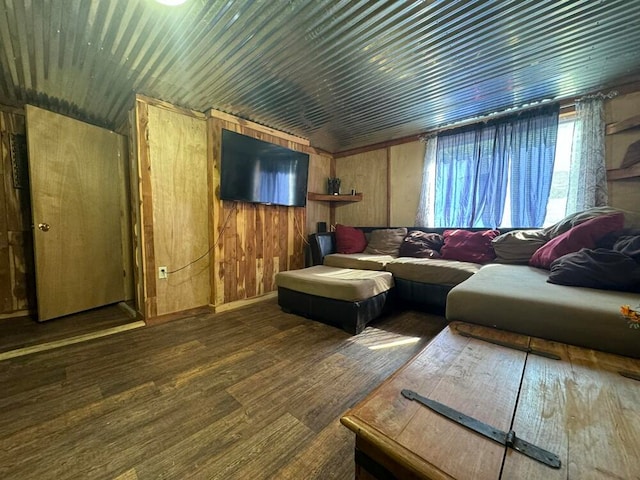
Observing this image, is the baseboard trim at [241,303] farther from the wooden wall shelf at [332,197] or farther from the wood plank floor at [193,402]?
the wooden wall shelf at [332,197]

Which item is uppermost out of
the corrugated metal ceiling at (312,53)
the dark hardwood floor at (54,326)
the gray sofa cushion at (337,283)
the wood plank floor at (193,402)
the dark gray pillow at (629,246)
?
the corrugated metal ceiling at (312,53)

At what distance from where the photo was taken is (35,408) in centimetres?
125

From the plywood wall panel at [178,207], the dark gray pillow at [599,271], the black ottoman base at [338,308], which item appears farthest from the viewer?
the plywood wall panel at [178,207]

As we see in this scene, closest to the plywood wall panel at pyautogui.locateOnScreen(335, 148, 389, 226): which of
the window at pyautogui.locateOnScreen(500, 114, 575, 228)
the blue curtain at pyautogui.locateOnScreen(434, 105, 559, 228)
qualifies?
the blue curtain at pyautogui.locateOnScreen(434, 105, 559, 228)

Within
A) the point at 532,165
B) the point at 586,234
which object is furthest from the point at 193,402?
the point at 532,165

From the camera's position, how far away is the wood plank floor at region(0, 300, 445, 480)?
958 millimetres

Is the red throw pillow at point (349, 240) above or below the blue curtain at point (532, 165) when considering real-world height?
below

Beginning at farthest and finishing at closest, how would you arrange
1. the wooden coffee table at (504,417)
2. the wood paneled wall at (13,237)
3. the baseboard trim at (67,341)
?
the wood paneled wall at (13,237) < the baseboard trim at (67,341) < the wooden coffee table at (504,417)

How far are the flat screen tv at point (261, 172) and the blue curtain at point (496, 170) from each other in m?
1.92

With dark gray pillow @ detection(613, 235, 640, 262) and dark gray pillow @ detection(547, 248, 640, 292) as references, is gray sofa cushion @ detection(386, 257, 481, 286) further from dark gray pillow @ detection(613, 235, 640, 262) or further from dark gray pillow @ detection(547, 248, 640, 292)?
dark gray pillow @ detection(613, 235, 640, 262)

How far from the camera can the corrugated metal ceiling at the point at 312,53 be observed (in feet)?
4.91

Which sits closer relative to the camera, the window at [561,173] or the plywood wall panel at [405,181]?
the window at [561,173]

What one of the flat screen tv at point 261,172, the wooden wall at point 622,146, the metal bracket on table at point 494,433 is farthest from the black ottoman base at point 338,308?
the wooden wall at point 622,146

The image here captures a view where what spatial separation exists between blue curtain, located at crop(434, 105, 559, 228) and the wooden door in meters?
4.11
